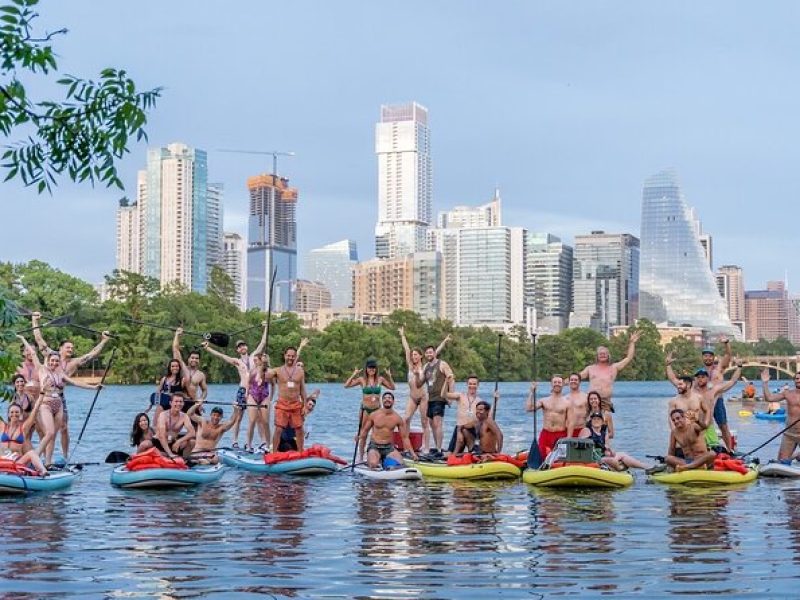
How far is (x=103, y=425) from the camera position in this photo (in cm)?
4091

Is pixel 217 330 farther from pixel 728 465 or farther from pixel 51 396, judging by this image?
pixel 728 465

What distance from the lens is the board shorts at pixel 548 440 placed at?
64.4ft

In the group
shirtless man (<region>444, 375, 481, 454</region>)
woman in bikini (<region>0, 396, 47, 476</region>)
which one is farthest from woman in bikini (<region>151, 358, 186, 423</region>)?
shirtless man (<region>444, 375, 481, 454</region>)

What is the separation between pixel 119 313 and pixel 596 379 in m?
69.8

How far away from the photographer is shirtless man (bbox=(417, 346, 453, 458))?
→ 21.7m

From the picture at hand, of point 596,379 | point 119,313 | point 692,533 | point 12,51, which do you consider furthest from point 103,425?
point 119,313

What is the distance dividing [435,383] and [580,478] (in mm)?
4426

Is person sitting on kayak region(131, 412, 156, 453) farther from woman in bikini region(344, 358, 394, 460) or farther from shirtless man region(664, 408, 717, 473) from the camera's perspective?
shirtless man region(664, 408, 717, 473)

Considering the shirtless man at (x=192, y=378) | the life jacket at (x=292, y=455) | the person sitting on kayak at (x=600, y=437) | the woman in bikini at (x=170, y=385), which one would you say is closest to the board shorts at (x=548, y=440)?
the person sitting on kayak at (x=600, y=437)

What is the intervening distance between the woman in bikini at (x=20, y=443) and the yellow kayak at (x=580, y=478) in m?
7.20

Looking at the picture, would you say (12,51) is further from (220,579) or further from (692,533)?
(692,533)

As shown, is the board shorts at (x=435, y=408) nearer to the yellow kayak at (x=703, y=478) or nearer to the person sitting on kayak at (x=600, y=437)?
the person sitting on kayak at (x=600, y=437)

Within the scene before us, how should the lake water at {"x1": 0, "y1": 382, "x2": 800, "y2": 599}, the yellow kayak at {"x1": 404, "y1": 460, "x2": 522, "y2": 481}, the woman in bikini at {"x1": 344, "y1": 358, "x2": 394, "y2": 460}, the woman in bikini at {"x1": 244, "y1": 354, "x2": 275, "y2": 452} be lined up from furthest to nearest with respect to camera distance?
1. the woman in bikini at {"x1": 244, "y1": 354, "x2": 275, "y2": 452}
2. the woman in bikini at {"x1": 344, "y1": 358, "x2": 394, "y2": 460}
3. the yellow kayak at {"x1": 404, "y1": 460, "x2": 522, "y2": 481}
4. the lake water at {"x1": 0, "y1": 382, "x2": 800, "y2": 599}

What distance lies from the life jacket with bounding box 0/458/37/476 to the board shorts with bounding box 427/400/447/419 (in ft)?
24.6
